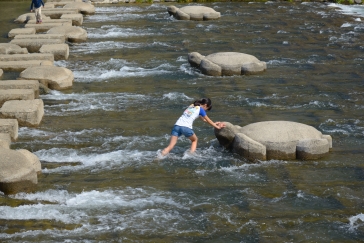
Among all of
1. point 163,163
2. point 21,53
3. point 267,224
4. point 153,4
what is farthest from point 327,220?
point 153,4

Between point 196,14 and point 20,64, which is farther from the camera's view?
point 196,14

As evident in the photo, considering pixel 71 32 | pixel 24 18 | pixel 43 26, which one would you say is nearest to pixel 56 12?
pixel 24 18

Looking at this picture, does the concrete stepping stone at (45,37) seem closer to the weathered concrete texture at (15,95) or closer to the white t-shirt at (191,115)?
the weathered concrete texture at (15,95)

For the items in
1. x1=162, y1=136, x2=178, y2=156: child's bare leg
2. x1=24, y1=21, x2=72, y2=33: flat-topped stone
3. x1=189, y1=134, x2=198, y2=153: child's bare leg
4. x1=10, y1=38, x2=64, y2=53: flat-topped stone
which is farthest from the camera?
x1=24, y1=21, x2=72, y2=33: flat-topped stone

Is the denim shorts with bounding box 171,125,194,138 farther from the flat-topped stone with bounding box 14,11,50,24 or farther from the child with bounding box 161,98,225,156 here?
the flat-topped stone with bounding box 14,11,50,24

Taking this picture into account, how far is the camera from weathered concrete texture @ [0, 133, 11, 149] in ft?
36.4

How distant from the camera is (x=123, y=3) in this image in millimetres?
30672

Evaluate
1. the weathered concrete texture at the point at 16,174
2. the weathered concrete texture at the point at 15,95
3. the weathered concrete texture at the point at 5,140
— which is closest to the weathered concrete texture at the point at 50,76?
the weathered concrete texture at the point at 15,95

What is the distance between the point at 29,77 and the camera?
15625 millimetres

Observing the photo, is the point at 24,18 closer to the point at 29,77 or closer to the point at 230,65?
the point at 29,77

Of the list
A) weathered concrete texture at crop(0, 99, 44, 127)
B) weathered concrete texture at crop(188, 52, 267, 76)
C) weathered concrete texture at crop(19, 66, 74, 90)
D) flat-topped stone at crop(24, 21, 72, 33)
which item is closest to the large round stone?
flat-topped stone at crop(24, 21, 72, 33)

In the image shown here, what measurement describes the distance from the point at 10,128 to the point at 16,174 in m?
2.48

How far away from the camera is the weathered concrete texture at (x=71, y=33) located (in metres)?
21.3

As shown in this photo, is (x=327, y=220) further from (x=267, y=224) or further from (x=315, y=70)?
(x=315, y=70)
